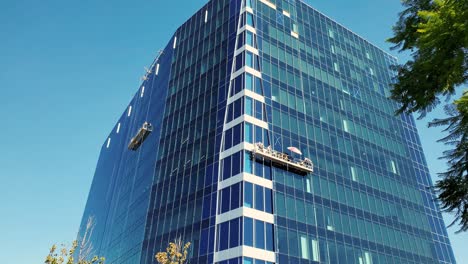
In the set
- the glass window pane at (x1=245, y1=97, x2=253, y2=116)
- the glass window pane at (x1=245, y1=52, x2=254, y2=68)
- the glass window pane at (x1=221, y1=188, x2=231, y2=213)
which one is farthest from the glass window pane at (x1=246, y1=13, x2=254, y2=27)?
the glass window pane at (x1=221, y1=188, x2=231, y2=213)

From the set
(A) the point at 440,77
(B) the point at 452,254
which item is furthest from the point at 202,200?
(B) the point at 452,254

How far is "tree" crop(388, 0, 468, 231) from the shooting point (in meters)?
9.79

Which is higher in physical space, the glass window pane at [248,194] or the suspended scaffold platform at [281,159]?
the suspended scaffold platform at [281,159]

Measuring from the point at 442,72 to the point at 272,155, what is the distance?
32991 millimetres

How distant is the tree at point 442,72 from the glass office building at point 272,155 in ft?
90.6

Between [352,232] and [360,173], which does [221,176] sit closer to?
[352,232]

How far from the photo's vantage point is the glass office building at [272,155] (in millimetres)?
41438

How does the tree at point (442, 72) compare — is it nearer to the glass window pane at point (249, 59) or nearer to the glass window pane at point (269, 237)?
the glass window pane at point (269, 237)

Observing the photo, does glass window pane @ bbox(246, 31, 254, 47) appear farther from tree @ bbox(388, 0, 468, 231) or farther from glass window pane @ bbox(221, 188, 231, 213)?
tree @ bbox(388, 0, 468, 231)

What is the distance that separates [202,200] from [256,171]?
7.46 metres

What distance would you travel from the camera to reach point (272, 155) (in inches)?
1698

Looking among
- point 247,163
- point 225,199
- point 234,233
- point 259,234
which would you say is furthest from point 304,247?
point 247,163

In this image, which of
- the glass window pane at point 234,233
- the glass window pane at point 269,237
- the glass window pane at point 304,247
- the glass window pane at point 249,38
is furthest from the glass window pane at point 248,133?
the glass window pane at point 249,38

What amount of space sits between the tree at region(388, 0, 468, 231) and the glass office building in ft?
90.6
